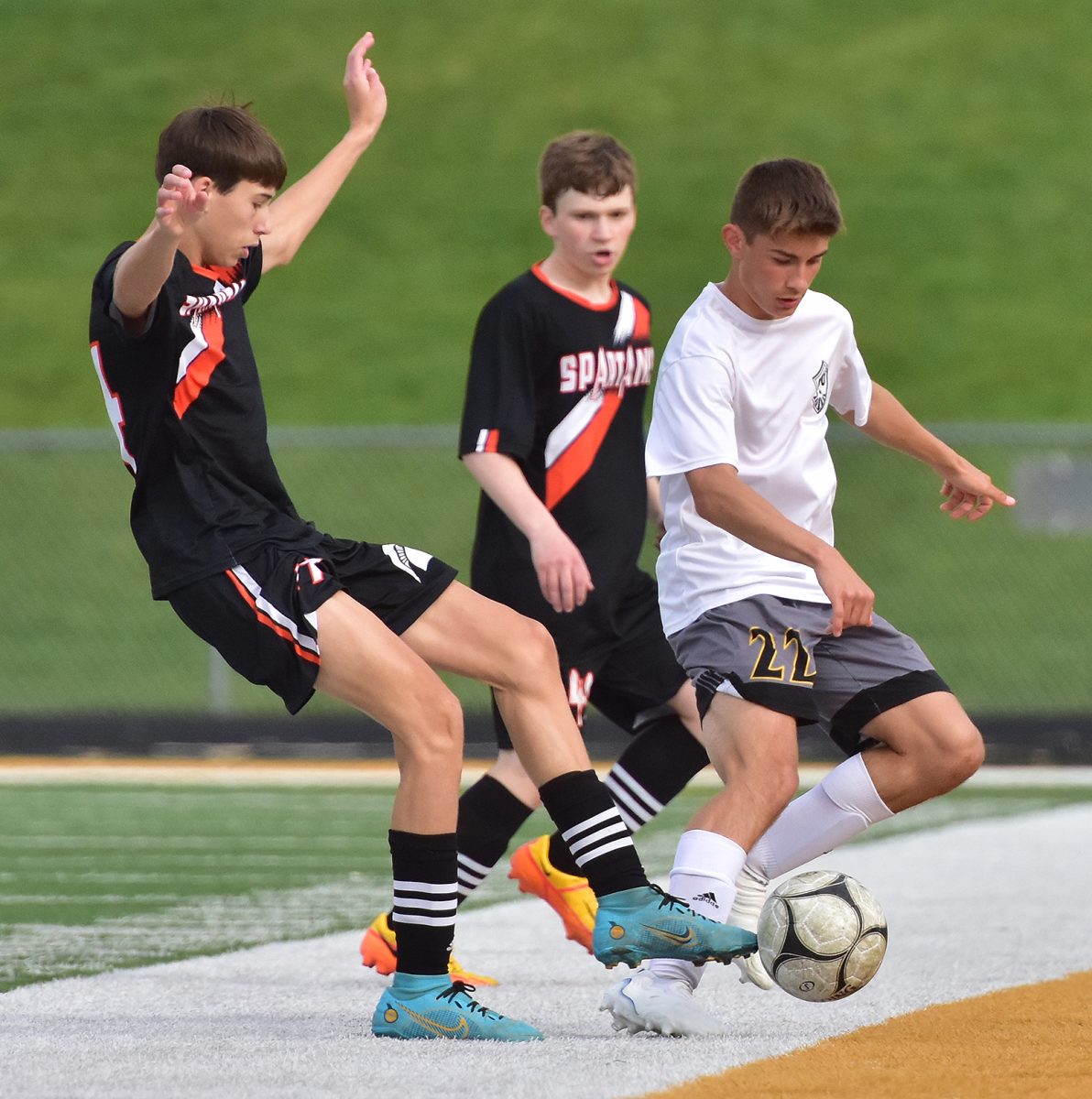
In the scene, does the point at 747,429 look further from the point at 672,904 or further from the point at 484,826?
the point at 484,826

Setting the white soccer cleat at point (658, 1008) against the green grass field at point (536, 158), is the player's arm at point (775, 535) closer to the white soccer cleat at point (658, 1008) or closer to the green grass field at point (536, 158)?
the white soccer cleat at point (658, 1008)

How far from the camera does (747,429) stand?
5.39 meters

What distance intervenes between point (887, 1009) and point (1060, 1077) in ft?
3.11

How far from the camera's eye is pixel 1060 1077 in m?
4.26

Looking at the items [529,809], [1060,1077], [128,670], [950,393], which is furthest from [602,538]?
[950,393]

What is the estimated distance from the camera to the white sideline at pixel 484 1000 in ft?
14.0

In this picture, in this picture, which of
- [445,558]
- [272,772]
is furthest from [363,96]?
[445,558]

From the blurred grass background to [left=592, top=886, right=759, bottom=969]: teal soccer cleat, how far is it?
38.0ft

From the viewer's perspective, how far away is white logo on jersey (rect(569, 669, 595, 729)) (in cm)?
639

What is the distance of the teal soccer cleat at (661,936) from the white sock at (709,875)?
226mm

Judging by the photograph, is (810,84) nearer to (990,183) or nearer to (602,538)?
(990,183)

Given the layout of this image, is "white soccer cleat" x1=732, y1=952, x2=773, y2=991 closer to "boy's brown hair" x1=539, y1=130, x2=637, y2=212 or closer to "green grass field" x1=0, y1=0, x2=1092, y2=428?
"boy's brown hair" x1=539, y1=130, x2=637, y2=212

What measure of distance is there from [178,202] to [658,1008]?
2.00 meters

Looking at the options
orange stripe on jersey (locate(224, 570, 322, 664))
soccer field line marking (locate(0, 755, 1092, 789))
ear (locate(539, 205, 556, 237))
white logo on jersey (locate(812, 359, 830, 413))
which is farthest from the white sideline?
soccer field line marking (locate(0, 755, 1092, 789))
